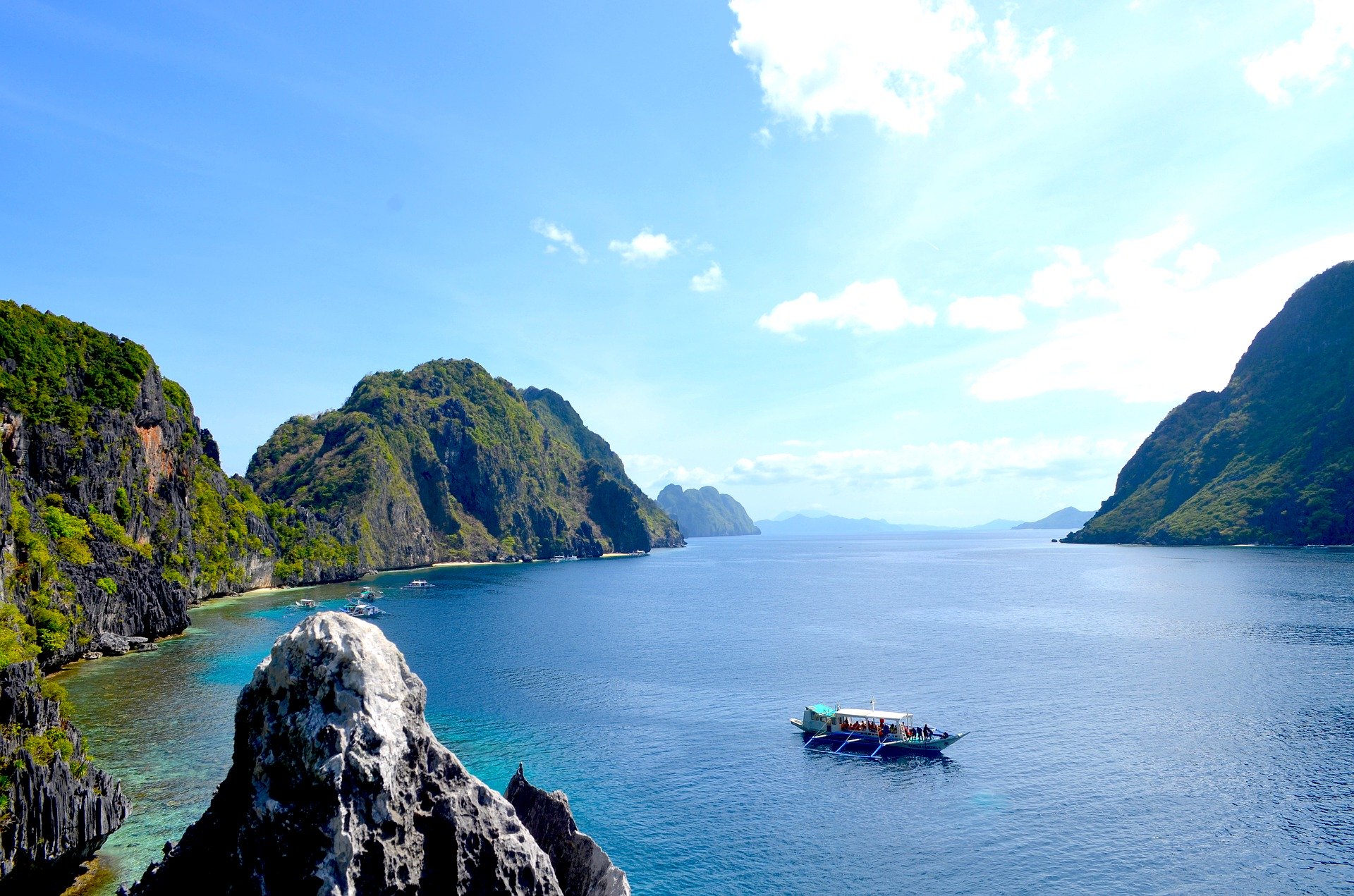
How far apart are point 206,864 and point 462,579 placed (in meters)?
184

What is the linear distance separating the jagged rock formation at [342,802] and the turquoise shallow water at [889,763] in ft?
75.6

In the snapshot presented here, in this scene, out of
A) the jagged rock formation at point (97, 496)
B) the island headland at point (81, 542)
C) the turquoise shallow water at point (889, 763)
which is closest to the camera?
the island headland at point (81, 542)

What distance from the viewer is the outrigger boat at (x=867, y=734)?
56344mm

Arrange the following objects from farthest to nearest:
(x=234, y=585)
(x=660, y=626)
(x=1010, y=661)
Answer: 1. (x=234, y=585)
2. (x=660, y=626)
3. (x=1010, y=661)

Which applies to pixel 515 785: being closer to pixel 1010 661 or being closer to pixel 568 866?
pixel 568 866

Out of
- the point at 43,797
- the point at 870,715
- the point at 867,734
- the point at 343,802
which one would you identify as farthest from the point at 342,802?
the point at 867,734

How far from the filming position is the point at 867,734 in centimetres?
5812

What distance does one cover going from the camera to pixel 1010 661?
8450cm

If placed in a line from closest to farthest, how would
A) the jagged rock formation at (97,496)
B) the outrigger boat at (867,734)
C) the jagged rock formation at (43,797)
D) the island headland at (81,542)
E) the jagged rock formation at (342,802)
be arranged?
the jagged rock formation at (342,802), the jagged rock formation at (43,797), the island headland at (81,542), the outrigger boat at (867,734), the jagged rock formation at (97,496)

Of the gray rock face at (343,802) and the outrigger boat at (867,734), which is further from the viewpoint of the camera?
the outrigger boat at (867,734)

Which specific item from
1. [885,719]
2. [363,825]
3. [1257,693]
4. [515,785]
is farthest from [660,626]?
[363,825]

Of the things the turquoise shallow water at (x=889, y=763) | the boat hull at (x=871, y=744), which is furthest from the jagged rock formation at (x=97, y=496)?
the boat hull at (x=871, y=744)

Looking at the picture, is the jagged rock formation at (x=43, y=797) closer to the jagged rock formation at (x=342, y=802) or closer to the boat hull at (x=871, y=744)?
the jagged rock formation at (x=342, y=802)

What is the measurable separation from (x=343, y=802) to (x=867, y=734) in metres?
51.2
